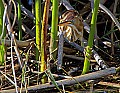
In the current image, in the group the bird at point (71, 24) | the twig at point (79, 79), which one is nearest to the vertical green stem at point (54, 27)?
the bird at point (71, 24)

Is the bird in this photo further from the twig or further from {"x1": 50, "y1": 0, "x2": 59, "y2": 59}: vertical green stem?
the twig

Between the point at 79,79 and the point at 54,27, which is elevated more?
the point at 54,27

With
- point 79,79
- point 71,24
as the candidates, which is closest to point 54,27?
point 71,24

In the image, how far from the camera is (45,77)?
1142mm

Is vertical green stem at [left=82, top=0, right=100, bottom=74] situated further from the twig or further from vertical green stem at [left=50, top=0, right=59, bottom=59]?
vertical green stem at [left=50, top=0, right=59, bottom=59]

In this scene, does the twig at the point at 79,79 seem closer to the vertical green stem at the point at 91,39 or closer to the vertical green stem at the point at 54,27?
the vertical green stem at the point at 91,39

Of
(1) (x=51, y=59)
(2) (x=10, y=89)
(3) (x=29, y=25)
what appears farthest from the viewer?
(3) (x=29, y=25)

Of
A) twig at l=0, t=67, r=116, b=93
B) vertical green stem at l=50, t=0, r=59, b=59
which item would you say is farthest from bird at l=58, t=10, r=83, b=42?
twig at l=0, t=67, r=116, b=93

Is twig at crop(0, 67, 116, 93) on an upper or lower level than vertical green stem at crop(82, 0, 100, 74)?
lower

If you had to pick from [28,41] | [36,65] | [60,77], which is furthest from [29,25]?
[60,77]

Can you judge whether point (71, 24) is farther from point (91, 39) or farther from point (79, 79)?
point (79, 79)

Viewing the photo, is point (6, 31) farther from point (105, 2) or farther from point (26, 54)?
point (105, 2)

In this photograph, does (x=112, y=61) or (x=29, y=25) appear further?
(x=29, y=25)

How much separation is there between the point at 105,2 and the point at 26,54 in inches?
18.8
